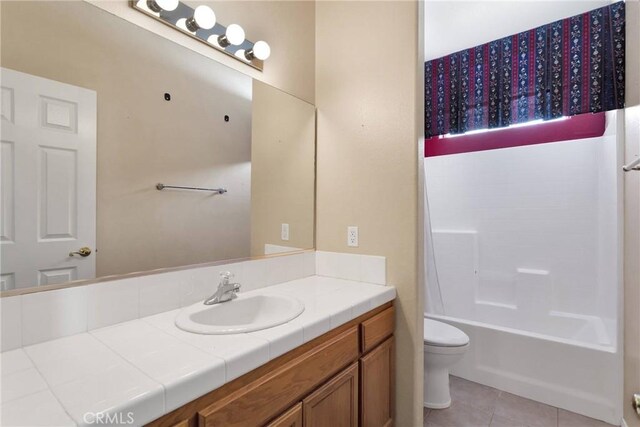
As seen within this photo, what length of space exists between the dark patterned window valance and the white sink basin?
2066 mm

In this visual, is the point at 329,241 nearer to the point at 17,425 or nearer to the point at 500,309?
the point at 17,425

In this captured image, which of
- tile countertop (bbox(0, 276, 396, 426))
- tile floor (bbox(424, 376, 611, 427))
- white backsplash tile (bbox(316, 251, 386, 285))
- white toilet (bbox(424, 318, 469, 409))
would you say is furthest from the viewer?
white toilet (bbox(424, 318, 469, 409))

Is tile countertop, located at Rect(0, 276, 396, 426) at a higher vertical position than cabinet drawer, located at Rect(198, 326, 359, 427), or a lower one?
higher

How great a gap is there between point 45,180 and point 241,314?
81 cm

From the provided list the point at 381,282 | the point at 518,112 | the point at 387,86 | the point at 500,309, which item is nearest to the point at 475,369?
the point at 500,309

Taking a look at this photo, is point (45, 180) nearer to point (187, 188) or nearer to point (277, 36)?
point (187, 188)

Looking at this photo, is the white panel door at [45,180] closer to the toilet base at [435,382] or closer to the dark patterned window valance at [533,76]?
the toilet base at [435,382]

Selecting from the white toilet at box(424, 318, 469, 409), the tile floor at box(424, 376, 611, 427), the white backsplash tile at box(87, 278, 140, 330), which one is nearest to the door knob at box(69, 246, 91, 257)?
the white backsplash tile at box(87, 278, 140, 330)

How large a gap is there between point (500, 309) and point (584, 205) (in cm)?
108

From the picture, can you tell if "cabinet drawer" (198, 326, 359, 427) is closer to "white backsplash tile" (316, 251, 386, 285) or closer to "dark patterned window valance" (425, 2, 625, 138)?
"white backsplash tile" (316, 251, 386, 285)

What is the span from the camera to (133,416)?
1.91ft

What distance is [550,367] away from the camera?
6.45ft

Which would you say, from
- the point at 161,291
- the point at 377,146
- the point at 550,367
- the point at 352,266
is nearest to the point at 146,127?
the point at 161,291

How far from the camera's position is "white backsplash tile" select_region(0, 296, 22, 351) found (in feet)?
2.62
